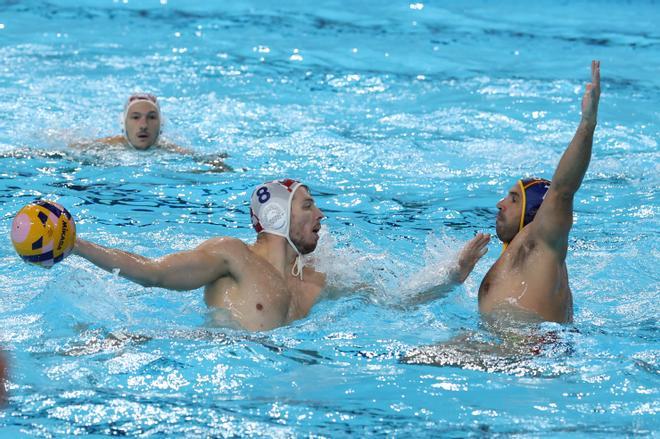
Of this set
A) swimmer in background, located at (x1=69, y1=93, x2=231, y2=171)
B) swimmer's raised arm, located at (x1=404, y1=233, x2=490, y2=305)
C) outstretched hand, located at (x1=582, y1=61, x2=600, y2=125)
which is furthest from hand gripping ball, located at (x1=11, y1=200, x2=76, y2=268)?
swimmer in background, located at (x1=69, y1=93, x2=231, y2=171)

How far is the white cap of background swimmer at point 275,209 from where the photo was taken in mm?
4805

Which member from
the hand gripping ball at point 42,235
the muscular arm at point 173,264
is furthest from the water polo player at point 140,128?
the hand gripping ball at point 42,235

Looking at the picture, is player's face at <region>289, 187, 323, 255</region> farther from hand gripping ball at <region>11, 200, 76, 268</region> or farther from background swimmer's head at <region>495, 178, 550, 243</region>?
hand gripping ball at <region>11, 200, 76, 268</region>

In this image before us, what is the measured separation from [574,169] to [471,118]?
15.6 ft

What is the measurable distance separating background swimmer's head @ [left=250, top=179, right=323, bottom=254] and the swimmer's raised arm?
0.68 meters

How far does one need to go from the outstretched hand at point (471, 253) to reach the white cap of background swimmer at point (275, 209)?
2.47 feet

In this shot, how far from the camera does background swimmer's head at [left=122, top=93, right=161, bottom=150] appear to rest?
8141 millimetres

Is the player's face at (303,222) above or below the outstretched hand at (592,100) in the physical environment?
below

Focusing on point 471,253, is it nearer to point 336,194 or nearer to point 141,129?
point 336,194

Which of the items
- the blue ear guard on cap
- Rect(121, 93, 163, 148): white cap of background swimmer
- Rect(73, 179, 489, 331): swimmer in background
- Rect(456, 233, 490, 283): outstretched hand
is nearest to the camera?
Rect(73, 179, 489, 331): swimmer in background

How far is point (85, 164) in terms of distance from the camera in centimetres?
770

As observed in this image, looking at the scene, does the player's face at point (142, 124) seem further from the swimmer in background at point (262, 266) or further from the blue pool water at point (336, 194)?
the swimmer in background at point (262, 266)

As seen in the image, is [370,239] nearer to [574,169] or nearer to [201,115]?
[574,169]

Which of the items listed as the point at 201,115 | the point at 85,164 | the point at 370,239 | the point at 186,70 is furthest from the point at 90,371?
the point at 186,70
